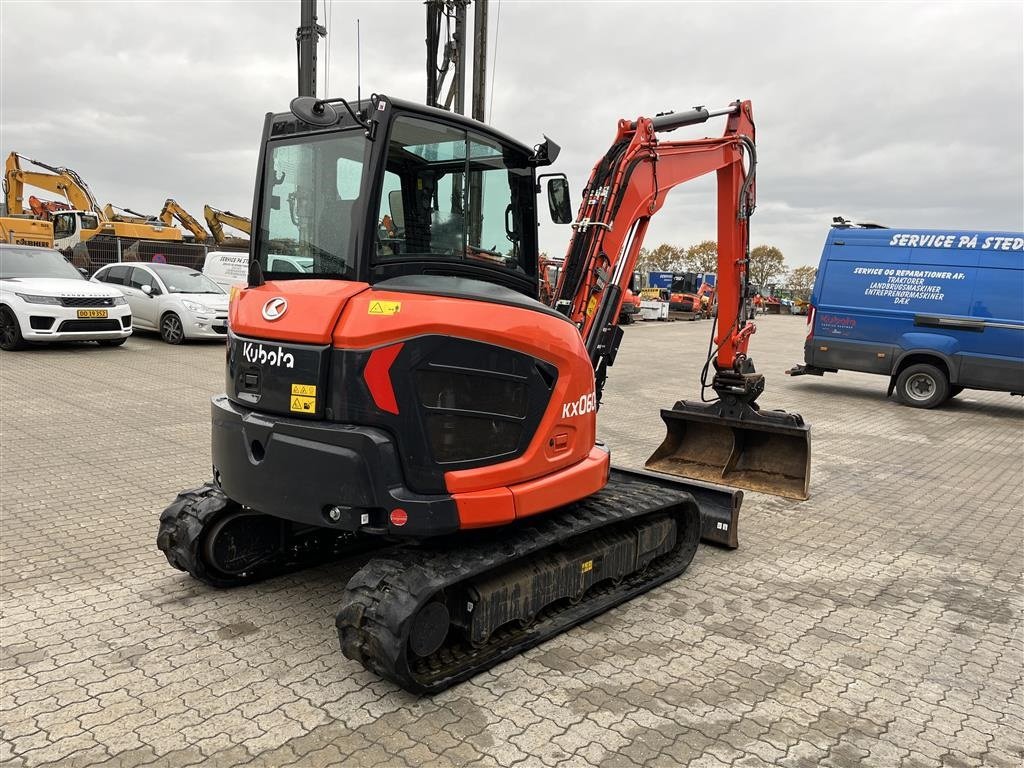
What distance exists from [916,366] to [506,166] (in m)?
10.6

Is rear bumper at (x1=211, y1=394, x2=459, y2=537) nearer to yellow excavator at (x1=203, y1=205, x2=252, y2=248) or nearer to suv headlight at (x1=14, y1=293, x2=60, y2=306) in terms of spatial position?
suv headlight at (x1=14, y1=293, x2=60, y2=306)

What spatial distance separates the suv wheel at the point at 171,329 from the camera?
1451 cm

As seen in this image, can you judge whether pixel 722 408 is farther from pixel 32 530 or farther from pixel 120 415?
pixel 120 415

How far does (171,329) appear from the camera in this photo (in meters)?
14.6

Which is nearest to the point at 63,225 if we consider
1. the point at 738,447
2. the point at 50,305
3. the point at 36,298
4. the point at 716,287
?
the point at 36,298

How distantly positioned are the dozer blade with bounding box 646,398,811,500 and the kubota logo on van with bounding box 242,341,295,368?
4.76 meters

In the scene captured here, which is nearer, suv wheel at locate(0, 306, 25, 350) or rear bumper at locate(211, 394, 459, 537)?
rear bumper at locate(211, 394, 459, 537)

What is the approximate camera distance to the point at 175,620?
3875 millimetres

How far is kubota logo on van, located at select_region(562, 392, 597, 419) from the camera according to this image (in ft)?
12.8

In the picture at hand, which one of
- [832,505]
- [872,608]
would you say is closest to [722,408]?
[832,505]

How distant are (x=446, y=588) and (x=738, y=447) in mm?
4579

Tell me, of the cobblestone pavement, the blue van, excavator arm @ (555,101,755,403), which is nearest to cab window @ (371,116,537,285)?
excavator arm @ (555,101,755,403)

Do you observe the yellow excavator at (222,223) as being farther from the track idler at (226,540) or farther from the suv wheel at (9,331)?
the track idler at (226,540)

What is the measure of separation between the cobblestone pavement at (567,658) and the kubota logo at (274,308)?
164 centimetres
